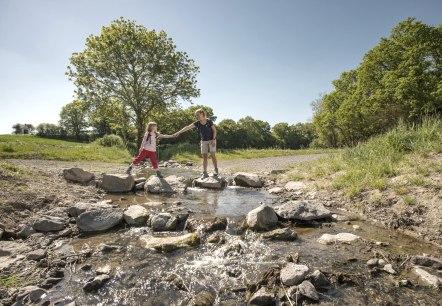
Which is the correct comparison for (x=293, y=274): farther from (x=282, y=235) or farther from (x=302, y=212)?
(x=302, y=212)

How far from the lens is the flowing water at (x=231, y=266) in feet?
11.6

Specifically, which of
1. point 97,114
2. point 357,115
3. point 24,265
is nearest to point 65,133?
point 97,114

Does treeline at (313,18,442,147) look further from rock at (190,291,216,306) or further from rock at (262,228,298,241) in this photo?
rock at (190,291,216,306)

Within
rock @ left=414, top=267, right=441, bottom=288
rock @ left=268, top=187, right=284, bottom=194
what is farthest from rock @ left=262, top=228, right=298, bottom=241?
rock @ left=268, top=187, right=284, bottom=194

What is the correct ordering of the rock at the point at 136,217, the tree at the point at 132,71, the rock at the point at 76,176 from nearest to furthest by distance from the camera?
the rock at the point at 136,217
the rock at the point at 76,176
the tree at the point at 132,71

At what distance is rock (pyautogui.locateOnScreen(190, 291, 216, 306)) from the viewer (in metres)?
3.41

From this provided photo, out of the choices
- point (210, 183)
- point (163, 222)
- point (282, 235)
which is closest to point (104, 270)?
point (163, 222)

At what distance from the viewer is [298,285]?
12.0 feet

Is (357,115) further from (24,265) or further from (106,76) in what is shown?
(24,265)

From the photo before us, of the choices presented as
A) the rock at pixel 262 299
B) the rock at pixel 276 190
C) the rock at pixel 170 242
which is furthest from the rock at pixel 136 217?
the rock at pixel 276 190

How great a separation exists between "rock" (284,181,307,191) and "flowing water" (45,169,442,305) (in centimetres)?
396

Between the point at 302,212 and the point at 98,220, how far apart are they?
17.8 ft

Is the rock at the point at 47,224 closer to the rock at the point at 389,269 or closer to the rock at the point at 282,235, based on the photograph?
the rock at the point at 282,235

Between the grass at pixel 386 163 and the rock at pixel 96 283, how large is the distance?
7771mm
